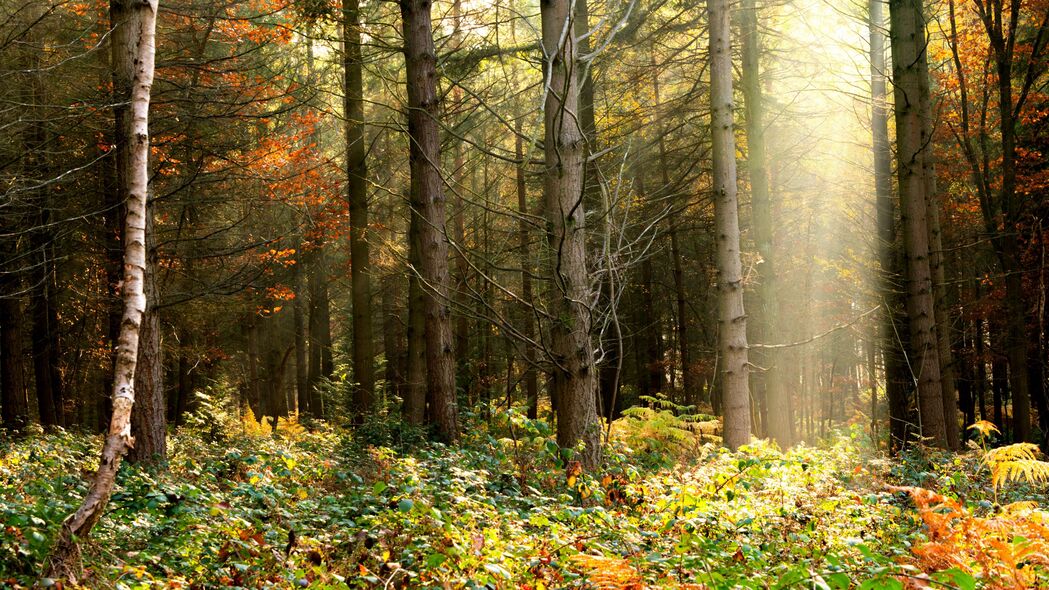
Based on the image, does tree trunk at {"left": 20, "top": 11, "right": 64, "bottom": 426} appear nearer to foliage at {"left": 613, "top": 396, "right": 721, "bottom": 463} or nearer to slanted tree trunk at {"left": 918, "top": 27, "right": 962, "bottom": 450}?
foliage at {"left": 613, "top": 396, "right": 721, "bottom": 463}

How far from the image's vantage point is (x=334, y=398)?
1822 centimetres

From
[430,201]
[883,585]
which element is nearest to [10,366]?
[430,201]

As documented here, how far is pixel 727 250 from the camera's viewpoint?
26.6 feet

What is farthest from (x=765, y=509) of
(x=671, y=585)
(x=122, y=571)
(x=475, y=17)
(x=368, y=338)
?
(x=368, y=338)

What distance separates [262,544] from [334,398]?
14696 millimetres

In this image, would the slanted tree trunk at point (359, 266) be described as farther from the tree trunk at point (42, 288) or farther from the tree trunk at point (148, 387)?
the tree trunk at point (148, 387)

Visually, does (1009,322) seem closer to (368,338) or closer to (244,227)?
(368,338)

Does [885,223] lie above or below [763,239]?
above

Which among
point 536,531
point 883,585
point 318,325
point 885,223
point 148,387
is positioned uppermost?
point 885,223

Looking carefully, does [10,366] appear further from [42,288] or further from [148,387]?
[148,387]

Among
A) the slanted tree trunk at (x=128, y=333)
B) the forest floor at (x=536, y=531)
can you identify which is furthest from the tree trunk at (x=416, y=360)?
the slanted tree trunk at (x=128, y=333)

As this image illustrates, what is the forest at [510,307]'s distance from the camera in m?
4.06

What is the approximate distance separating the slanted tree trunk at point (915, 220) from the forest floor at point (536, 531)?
2686 millimetres

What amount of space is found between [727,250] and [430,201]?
160 inches
